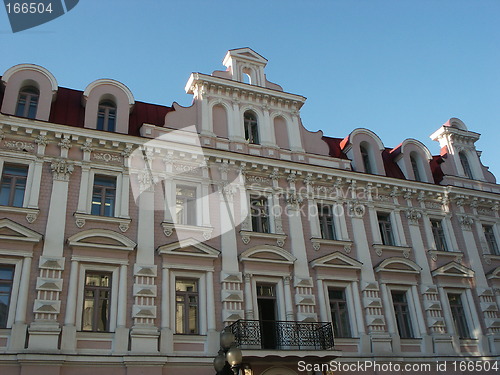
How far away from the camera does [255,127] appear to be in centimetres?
2156

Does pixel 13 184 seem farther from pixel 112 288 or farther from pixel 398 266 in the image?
pixel 398 266

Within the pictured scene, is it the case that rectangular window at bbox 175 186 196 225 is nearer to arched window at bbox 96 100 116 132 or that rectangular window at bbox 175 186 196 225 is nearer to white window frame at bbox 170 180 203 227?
white window frame at bbox 170 180 203 227

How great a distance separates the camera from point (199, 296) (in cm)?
1673

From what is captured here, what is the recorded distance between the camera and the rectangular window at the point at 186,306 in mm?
16141

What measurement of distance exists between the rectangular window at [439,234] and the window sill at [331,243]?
4.85 metres

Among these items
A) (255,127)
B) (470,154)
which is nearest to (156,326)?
(255,127)

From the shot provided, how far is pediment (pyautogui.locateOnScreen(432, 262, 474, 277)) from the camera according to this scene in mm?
20656

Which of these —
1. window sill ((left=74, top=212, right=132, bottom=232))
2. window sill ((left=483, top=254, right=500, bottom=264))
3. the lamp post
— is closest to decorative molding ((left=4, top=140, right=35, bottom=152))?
window sill ((left=74, top=212, right=132, bottom=232))

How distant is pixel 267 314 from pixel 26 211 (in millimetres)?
8682

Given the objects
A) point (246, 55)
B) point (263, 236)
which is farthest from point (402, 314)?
point (246, 55)

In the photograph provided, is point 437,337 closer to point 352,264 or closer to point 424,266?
point 424,266

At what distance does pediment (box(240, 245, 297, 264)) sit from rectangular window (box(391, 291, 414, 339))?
4.76m

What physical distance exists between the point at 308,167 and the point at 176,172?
18.1 feet

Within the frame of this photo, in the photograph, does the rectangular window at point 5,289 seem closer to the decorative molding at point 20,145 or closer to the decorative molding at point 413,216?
the decorative molding at point 20,145
